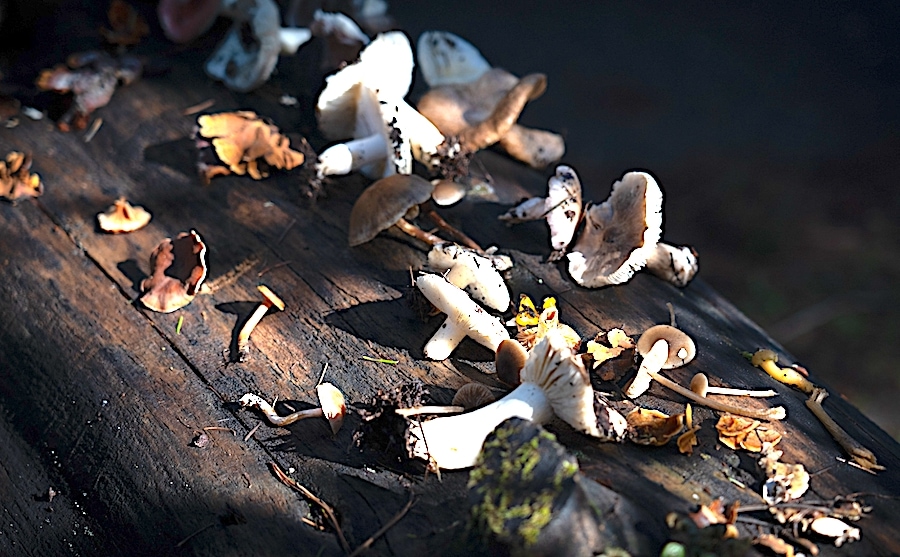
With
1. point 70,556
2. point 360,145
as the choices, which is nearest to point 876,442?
point 360,145

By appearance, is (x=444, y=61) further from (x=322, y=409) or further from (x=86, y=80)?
(x=322, y=409)

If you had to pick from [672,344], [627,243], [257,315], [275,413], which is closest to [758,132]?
[627,243]

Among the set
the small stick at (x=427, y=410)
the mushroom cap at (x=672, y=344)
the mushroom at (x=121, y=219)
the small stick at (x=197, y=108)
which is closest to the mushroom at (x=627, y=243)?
the mushroom cap at (x=672, y=344)

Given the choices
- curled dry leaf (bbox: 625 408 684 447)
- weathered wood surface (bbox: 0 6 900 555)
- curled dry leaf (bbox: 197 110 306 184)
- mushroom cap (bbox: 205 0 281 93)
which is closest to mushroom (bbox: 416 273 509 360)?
weathered wood surface (bbox: 0 6 900 555)

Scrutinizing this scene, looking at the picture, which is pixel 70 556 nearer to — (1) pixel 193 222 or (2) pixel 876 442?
(1) pixel 193 222

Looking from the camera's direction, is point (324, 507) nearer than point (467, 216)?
Yes

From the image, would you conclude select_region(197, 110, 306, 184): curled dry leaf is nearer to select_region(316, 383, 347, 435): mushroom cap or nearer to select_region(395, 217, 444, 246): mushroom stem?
select_region(395, 217, 444, 246): mushroom stem

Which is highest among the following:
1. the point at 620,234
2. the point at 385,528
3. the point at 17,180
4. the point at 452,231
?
the point at 620,234
